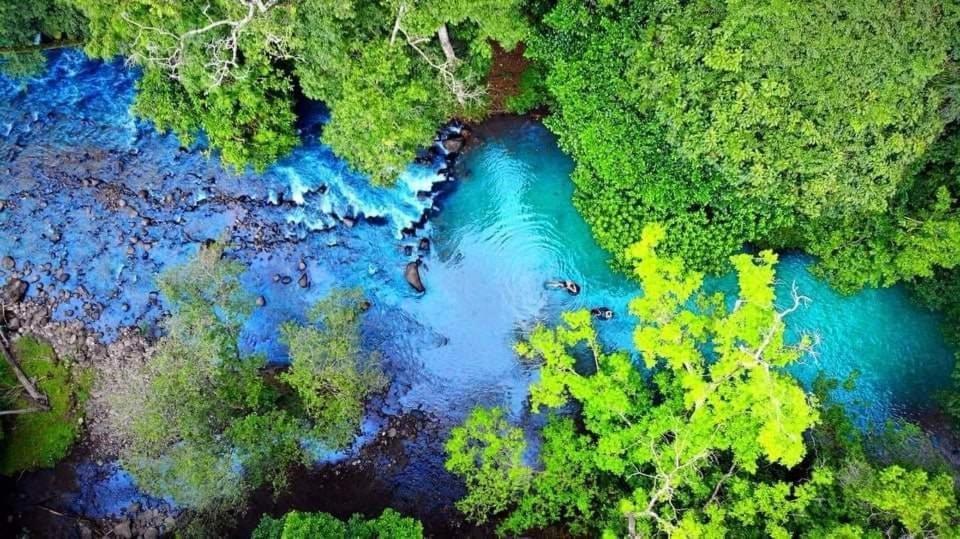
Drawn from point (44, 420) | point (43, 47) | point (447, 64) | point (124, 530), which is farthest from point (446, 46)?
point (124, 530)

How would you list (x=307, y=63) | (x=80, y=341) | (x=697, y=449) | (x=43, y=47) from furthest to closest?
1. (x=80, y=341)
2. (x=43, y=47)
3. (x=307, y=63)
4. (x=697, y=449)

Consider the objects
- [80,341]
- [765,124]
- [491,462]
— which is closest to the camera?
[765,124]

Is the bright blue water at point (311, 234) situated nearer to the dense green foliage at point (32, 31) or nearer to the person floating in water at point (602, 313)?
the person floating in water at point (602, 313)

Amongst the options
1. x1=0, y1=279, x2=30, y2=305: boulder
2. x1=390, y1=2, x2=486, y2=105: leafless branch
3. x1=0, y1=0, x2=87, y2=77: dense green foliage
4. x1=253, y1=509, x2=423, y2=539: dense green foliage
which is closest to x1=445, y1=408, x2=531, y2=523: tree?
x1=253, y1=509, x2=423, y2=539: dense green foliage

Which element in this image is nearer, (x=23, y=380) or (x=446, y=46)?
(x=446, y=46)

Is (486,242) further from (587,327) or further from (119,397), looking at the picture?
(119,397)

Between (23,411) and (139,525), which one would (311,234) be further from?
(139,525)

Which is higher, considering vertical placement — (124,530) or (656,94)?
(656,94)
